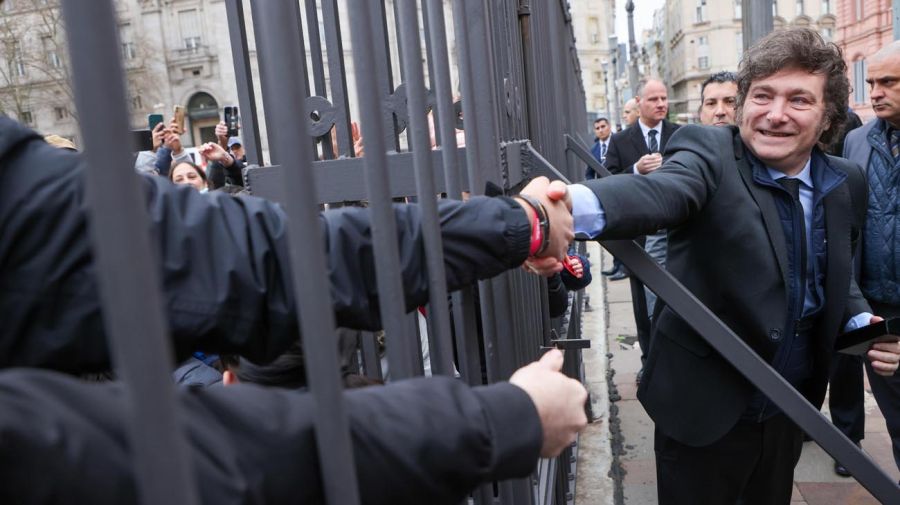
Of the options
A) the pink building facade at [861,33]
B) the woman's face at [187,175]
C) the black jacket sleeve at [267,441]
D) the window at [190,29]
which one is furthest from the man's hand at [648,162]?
the window at [190,29]

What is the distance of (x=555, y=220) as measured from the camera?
5.96 ft

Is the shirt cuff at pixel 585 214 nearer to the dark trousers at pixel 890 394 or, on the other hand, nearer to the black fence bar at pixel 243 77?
the black fence bar at pixel 243 77

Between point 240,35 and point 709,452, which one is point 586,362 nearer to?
point 709,452

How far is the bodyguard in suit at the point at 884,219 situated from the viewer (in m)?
3.32

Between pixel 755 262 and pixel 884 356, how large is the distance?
656 mm

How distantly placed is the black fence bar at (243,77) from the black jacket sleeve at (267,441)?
138 cm

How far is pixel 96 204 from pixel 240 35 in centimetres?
170

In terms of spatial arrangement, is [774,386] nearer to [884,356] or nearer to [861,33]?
[884,356]

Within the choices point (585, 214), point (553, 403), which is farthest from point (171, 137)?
point (553, 403)

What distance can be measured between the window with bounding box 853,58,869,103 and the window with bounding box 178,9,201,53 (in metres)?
32.9

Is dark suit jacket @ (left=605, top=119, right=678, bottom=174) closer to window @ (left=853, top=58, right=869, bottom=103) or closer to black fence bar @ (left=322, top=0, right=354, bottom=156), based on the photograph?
Answer: black fence bar @ (left=322, top=0, right=354, bottom=156)

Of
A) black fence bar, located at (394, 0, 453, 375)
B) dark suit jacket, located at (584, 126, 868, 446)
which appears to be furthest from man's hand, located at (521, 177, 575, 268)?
black fence bar, located at (394, 0, 453, 375)

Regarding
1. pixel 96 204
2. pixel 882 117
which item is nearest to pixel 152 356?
pixel 96 204

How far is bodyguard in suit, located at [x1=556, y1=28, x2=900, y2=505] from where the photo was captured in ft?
7.43
